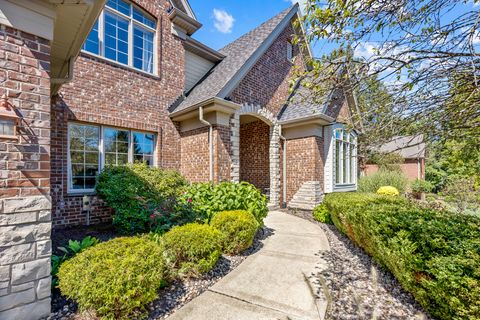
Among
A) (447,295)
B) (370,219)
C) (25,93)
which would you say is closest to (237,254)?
(370,219)

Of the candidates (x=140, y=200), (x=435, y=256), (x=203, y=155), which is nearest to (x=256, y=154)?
(x=203, y=155)

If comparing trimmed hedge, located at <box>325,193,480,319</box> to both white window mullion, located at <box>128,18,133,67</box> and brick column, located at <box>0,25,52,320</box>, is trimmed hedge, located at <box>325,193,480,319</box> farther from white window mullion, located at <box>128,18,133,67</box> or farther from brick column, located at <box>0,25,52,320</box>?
white window mullion, located at <box>128,18,133,67</box>

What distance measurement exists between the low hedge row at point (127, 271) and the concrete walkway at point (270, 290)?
0.46 metres

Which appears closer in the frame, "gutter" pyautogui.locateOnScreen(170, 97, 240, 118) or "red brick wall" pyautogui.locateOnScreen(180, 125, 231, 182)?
"gutter" pyautogui.locateOnScreen(170, 97, 240, 118)

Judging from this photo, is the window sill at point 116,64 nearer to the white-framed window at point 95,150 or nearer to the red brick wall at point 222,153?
the white-framed window at point 95,150

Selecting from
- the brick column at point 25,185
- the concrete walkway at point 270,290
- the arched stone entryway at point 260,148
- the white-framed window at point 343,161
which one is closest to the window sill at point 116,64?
the arched stone entryway at point 260,148

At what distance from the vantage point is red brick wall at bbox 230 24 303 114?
8.59 metres

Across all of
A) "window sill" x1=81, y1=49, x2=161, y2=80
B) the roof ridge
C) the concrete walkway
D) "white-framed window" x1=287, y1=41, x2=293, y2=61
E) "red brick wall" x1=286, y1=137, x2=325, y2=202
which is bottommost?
the concrete walkway

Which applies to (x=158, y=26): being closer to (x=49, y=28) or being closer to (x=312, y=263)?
(x=49, y=28)

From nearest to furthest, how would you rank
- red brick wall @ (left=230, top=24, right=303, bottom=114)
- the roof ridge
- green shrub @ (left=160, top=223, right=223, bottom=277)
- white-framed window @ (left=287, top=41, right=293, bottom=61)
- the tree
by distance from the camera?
the tree → green shrub @ (left=160, top=223, right=223, bottom=277) → red brick wall @ (left=230, top=24, right=303, bottom=114) → the roof ridge → white-framed window @ (left=287, top=41, right=293, bottom=61)

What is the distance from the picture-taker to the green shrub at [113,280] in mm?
2496

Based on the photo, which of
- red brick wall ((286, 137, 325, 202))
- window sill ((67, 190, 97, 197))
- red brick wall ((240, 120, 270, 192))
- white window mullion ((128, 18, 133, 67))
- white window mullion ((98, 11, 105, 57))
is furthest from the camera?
red brick wall ((240, 120, 270, 192))

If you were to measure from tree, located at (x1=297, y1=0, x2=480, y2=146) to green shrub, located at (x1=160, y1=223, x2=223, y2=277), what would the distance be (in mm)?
2898

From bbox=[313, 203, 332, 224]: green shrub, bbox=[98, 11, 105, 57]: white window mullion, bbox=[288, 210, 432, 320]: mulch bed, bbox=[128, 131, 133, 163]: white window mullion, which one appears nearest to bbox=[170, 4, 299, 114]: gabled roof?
bbox=[128, 131, 133, 163]: white window mullion
